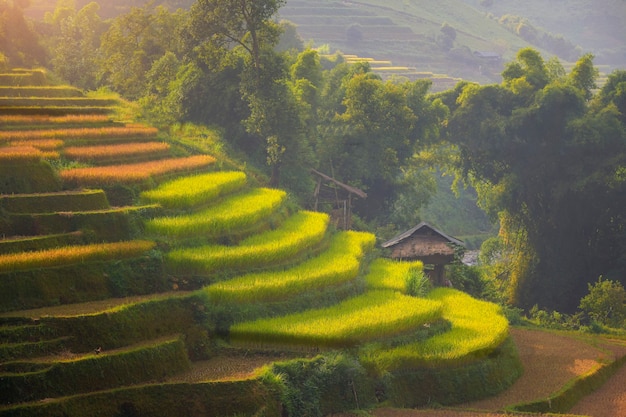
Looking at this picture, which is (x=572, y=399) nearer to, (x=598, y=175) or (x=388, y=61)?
(x=598, y=175)

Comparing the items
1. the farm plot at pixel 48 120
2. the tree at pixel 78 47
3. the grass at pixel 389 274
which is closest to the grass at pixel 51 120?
the farm plot at pixel 48 120

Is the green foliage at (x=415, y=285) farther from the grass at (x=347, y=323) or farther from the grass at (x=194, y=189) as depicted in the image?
the grass at (x=194, y=189)

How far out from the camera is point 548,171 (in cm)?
2592

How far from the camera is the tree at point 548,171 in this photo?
82.0 feet

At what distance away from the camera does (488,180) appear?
28.1m

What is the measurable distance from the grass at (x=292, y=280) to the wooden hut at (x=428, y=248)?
3.17 metres

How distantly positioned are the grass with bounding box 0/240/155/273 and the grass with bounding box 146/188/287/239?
2.38 ft

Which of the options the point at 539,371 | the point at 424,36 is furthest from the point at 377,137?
the point at 424,36

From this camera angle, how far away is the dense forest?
2334 cm

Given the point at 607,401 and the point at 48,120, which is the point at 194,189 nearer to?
the point at 48,120

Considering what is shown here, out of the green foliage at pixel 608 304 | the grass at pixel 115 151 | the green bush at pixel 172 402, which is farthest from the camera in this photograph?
the green foliage at pixel 608 304

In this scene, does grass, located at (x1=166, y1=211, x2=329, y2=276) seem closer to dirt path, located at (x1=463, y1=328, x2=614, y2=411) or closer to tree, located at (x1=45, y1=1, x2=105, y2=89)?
dirt path, located at (x1=463, y1=328, x2=614, y2=411)

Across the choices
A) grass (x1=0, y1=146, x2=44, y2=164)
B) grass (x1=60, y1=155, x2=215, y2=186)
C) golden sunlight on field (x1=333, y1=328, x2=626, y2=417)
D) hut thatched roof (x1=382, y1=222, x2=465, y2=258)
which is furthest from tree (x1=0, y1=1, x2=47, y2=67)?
golden sunlight on field (x1=333, y1=328, x2=626, y2=417)

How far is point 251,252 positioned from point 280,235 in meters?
1.63
